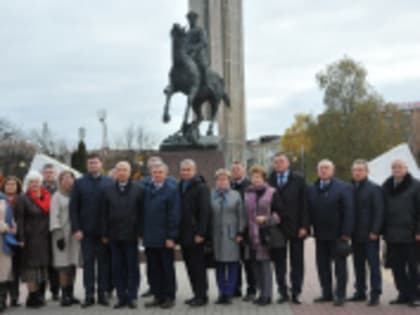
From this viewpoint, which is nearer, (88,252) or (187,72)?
(88,252)

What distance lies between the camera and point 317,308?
7.47 m

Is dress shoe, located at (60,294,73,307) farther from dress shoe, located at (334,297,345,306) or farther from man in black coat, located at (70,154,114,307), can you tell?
dress shoe, located at (334,297,345,306)

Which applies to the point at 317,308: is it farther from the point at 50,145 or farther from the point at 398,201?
the point at 50,145

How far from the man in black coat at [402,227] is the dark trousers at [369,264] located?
0.19m

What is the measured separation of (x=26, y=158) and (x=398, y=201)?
55.6 meters

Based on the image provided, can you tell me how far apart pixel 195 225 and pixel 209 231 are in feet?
0.73

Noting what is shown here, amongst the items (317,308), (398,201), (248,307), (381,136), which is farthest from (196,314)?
(381,136)

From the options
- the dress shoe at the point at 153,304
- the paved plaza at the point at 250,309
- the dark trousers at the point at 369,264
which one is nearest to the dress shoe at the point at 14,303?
the paved plaza at the point at 250,309

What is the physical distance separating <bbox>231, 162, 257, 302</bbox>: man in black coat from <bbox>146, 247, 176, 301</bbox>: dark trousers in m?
0.90

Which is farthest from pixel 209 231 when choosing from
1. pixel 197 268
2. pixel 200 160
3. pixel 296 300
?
pixel 200 160

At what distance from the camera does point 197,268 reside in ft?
25.5

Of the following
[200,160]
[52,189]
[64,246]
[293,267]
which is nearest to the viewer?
[293,267]

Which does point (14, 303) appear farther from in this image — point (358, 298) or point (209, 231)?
point (358, 298)

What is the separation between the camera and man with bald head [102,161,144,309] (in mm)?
7637
